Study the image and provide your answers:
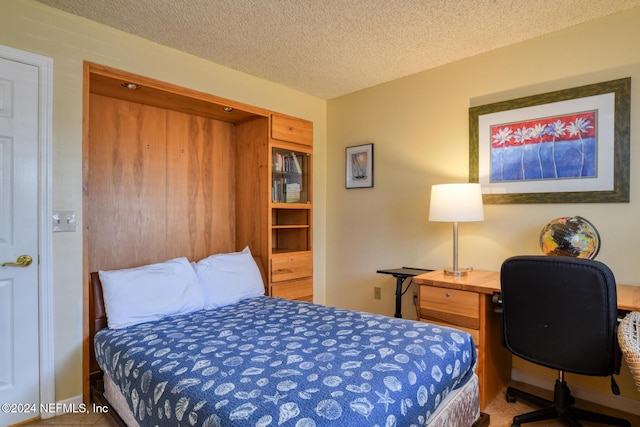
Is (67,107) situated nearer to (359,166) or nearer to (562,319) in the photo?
(359,166)

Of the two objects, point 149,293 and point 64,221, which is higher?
point 64,221

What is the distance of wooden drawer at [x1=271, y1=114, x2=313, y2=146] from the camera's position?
323 cm

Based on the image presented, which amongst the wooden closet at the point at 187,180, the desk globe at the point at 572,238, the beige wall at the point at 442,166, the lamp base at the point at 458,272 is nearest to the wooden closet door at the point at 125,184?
the wooden closet at the point at 187,180

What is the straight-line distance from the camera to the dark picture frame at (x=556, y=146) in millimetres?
2131

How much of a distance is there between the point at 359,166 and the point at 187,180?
5.48 feet

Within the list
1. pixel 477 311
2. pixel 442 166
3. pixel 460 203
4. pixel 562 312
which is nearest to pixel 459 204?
pixel 460 203

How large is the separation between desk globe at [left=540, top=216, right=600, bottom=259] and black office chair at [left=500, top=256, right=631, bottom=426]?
60 cm

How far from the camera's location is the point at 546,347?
1773 millimetres

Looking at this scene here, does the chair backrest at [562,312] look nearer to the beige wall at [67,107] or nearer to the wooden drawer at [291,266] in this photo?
the wooden drawer at [291,266]

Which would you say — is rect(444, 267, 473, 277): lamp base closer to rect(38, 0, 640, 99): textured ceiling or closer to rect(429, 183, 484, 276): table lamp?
rect(429, 183, 484, 276): table lamp

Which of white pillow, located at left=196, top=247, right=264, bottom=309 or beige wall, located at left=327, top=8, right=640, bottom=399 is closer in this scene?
beige wall, located at left=327, top=8, right=640, bottom=399

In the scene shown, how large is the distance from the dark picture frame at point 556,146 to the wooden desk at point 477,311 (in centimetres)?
64

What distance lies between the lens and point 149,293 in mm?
2170

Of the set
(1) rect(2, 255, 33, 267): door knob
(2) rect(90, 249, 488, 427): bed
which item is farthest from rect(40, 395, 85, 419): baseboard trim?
(1) rect(2, 255, 33, 267): door knob
